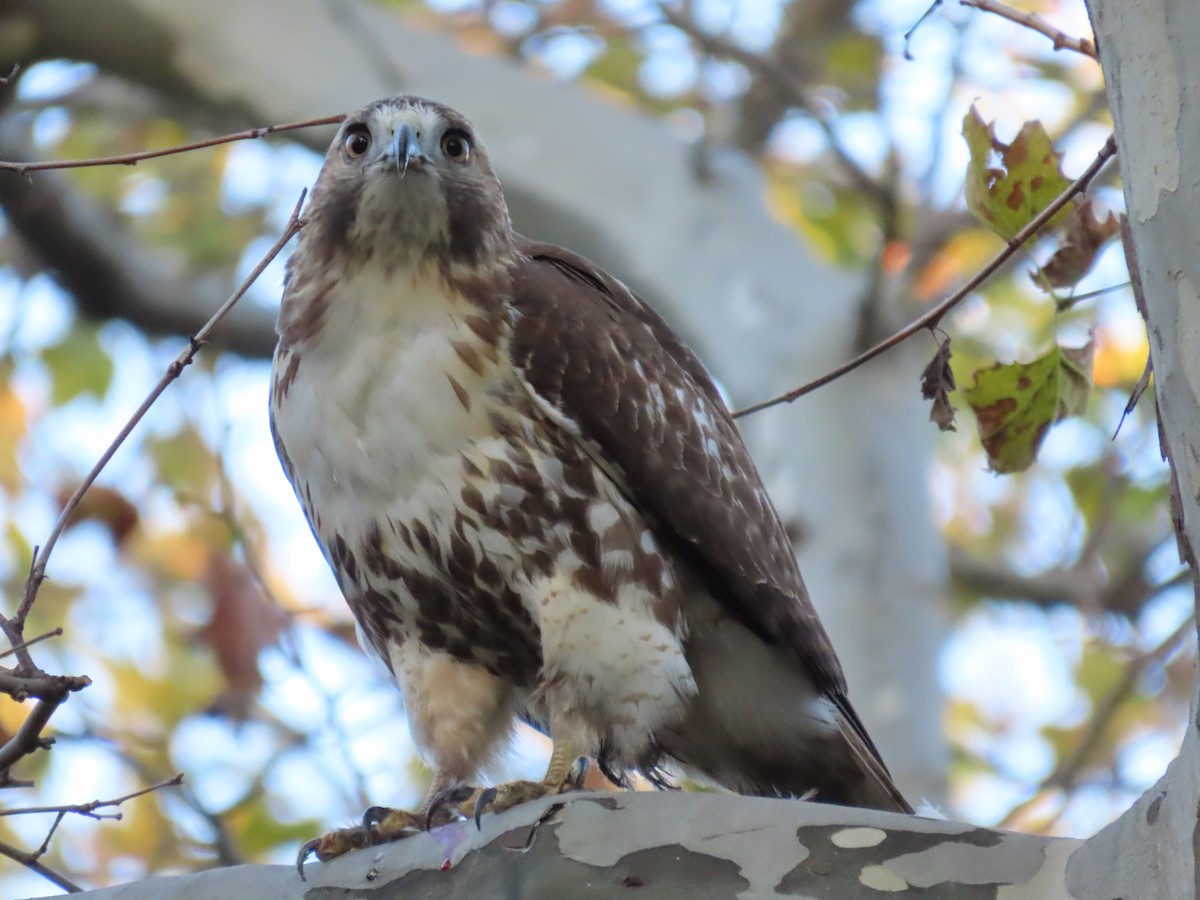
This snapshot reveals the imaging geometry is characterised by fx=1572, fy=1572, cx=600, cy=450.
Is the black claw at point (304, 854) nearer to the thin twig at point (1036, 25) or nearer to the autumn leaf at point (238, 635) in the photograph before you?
the thin twig at point (1036, 25)

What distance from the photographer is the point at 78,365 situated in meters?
7.75

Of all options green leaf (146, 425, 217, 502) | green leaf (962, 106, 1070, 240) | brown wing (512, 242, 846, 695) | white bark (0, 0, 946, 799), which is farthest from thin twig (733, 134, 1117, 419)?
green leaf (146, 425, 217, 502)

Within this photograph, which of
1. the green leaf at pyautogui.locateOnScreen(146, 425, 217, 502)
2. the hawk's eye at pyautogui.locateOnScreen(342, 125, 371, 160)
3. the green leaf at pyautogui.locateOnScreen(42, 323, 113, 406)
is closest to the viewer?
the hawk's eye at pyautogui.locateOnScreen(342, 125, 371, 160)

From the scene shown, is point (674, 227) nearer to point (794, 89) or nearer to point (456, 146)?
point (794, 89)

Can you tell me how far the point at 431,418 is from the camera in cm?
334

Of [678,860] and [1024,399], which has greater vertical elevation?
[1024,399]

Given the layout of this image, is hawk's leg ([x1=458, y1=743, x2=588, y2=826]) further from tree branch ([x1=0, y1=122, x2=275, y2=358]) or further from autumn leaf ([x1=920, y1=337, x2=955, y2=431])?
tree branch ([x1=0, y1=122, x2=275, y2=358])

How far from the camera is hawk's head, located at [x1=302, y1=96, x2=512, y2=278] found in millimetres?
3533

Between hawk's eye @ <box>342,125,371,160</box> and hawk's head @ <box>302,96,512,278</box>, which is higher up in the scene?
hawk's eye @ <box>342,125,371,160</box>

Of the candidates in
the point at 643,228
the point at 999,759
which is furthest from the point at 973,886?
the point at 999,759

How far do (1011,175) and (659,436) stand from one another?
3.25ft

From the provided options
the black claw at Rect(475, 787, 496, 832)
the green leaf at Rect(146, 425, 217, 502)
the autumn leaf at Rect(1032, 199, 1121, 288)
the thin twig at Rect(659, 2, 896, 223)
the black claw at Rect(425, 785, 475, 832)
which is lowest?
the black claw at Rect(475, 787, 496, 832)

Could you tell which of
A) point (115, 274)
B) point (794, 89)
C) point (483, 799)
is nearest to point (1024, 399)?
point (483, 799)

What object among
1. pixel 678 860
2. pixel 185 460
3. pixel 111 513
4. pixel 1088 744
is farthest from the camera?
pixel 185 460
